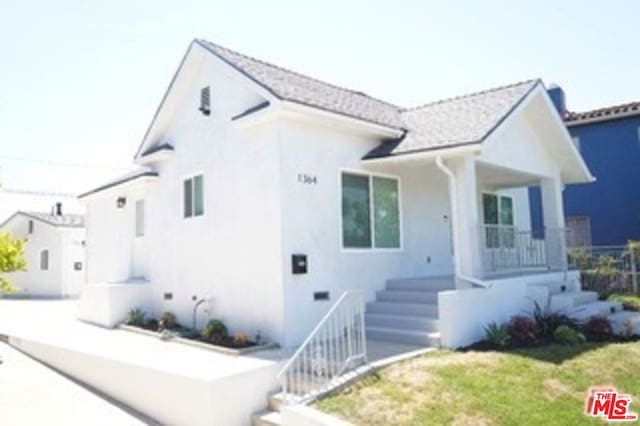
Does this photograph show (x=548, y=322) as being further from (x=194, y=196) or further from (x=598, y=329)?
(x=194, y=196)

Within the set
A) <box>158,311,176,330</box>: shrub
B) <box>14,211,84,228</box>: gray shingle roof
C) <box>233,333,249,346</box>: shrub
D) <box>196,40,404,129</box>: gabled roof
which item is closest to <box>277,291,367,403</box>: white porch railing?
<box>233,333,249,346</box>: shrub

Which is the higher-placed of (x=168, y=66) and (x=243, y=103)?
(x=168, y=66)

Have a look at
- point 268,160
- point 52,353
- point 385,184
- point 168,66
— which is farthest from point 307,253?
point 168,66

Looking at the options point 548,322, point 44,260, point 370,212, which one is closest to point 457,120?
point 370,212

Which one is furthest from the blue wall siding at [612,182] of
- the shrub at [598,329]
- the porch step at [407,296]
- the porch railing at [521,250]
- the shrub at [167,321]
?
the shrub at [167,321]

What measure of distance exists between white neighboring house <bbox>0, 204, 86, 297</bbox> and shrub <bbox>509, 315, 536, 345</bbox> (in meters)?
25.5

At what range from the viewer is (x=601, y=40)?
38.4 feet

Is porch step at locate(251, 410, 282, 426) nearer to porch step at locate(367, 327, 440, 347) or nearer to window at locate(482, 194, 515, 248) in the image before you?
porch step at locate(367, 327, 440, 347)

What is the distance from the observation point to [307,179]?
10.4 meters

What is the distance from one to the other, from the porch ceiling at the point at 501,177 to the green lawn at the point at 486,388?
5.23m

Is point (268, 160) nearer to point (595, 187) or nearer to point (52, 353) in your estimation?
point (52, 353)

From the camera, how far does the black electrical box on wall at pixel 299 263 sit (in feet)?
32.4

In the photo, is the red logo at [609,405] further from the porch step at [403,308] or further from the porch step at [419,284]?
the porch step at [419,284]

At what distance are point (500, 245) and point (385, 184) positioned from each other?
3212 millimetres
